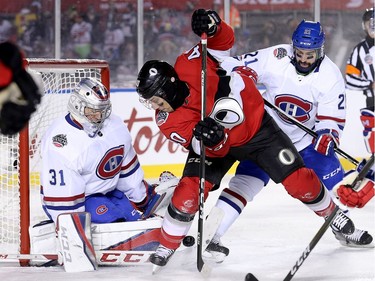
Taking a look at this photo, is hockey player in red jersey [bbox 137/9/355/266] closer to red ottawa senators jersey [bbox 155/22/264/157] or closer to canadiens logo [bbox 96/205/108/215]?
red ottawa senators jersey [bbox 155/22/264/157]

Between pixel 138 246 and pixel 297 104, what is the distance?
0.96 m

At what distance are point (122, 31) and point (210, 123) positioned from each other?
3697 mm

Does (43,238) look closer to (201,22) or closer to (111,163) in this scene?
(111,163)

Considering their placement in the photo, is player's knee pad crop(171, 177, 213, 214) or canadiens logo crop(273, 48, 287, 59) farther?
canadiens logo crop(273, 48, 287, 59)

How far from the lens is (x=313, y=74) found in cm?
452

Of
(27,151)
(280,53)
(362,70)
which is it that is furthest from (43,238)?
(362,70)

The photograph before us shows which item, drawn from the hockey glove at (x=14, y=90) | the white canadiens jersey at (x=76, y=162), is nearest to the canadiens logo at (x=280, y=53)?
the white canadiens jersey at (x=76, y=162)

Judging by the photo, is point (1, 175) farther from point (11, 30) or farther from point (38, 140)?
point (11, 30)

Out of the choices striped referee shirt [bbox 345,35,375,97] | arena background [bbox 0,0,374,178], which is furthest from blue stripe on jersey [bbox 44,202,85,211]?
arena background [bbox 0,0,374,178]

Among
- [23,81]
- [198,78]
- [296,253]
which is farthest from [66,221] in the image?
[23,81]

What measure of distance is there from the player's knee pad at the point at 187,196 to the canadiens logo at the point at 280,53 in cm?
90

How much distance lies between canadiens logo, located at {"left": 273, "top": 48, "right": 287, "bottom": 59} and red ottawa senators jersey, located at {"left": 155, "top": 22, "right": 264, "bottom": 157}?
1.78 ft

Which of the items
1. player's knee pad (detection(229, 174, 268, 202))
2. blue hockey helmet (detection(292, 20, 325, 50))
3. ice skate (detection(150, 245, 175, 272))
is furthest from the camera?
blue hockey helmet (detection(292, 20, 325, 50))

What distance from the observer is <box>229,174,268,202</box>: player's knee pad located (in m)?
4.27
